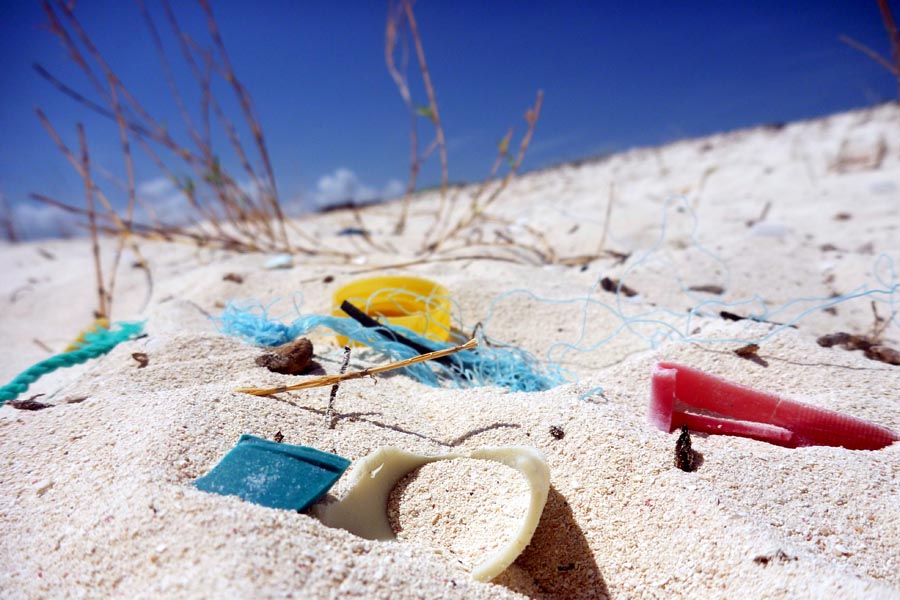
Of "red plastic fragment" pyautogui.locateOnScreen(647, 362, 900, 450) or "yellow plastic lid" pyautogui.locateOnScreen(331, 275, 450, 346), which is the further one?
"yellow plastic lid" pyautogui.locateOnScreen(331, 275, 450, 346)

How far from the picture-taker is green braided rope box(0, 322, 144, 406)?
1.50m

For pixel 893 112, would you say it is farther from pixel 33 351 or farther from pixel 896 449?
pixel 33 351

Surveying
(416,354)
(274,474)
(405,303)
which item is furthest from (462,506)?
(405,303)

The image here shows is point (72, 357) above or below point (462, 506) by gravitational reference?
above

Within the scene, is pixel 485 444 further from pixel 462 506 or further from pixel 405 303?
pixel 405 303

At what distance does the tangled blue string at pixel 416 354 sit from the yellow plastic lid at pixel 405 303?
0.64 ft

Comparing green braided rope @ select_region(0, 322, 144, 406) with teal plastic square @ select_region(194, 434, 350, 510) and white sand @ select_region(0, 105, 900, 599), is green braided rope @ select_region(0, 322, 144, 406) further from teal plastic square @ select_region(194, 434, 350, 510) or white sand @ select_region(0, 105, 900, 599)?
teal plastic square @ select_region(194, 434, 350, 510)

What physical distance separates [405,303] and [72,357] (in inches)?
44.7

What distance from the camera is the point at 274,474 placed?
952mm

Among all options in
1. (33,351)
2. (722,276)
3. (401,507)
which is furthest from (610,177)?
(401,507)

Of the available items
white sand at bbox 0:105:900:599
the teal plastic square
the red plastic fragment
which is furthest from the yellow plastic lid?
the teal plastic square

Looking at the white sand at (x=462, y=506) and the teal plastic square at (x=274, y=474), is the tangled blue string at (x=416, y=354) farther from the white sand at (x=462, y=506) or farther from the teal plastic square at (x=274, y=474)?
the teal plastic square at (x=274, y=474)

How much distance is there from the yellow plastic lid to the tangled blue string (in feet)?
0.64

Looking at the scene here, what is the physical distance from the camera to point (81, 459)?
3.43ft
